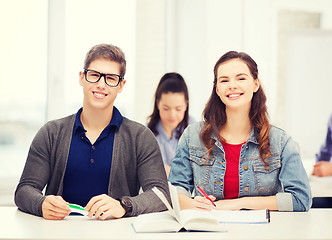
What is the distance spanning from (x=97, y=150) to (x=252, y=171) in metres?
0.67

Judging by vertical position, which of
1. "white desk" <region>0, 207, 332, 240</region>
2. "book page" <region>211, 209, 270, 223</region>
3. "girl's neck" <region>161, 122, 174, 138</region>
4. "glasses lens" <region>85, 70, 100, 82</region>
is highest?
"glasses lens" <region>85, 70, 100, 82</region>

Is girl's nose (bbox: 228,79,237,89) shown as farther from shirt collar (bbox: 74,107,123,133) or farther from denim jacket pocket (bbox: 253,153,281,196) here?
shirt collar (bbox: 74,107,123,133)

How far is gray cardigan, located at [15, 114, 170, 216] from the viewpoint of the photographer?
197cm

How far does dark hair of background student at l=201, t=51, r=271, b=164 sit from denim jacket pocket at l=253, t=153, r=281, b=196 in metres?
0.03

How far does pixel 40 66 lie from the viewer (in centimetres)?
411

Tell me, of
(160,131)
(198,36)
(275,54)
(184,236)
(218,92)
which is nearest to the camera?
(184,236)

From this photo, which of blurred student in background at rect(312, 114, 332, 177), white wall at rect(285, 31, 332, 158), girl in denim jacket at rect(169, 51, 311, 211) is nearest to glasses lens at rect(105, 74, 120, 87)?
girl in denim jacket at rect(169, 51, 311, 211)

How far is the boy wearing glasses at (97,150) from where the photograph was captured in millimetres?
2018

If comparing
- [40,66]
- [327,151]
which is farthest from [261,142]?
[40,66]

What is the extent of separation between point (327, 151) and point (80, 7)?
2.50 meters

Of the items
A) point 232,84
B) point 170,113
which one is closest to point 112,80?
point 232,84

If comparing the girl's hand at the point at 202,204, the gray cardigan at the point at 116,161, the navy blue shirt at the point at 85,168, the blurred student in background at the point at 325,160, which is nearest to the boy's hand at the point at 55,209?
the gray cardigan at the point at 116,161

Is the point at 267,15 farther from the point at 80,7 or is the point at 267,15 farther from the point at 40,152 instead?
the point at 40,152

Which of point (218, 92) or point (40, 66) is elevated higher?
point (40, 66)
